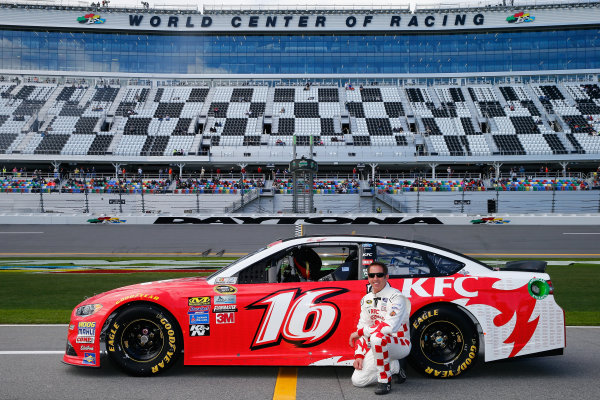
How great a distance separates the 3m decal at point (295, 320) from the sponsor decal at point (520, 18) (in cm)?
5402

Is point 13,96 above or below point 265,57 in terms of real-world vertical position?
below

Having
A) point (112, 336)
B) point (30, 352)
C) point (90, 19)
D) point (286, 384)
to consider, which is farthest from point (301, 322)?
point (90, 19)

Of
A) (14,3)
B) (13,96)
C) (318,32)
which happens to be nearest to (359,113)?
(318,32)

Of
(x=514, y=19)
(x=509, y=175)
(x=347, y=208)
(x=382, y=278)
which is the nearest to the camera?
(x=382, y=278)

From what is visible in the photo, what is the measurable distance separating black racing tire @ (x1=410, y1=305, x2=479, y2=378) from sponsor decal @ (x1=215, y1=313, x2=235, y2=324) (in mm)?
1657

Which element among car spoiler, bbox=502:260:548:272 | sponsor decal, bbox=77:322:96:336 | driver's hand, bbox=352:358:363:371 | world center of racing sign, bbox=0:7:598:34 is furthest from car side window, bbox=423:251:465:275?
world center of racing sign, bbox=0:7:598:34

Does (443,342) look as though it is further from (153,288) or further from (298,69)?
(298,69)

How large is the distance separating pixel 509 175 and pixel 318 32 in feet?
84.4

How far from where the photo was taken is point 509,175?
122 feet

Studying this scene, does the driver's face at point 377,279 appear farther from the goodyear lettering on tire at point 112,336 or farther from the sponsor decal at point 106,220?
the sponsor decal at point 106,220

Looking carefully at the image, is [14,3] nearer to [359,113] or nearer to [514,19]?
[359,113]

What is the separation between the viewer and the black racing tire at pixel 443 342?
4.20m

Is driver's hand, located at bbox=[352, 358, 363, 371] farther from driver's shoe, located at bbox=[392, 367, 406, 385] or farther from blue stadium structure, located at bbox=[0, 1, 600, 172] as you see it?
blue stadium structure, located at bbox=[0, 1, 600, 172]

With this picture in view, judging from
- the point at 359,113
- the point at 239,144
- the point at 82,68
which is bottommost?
the point at 239,144
